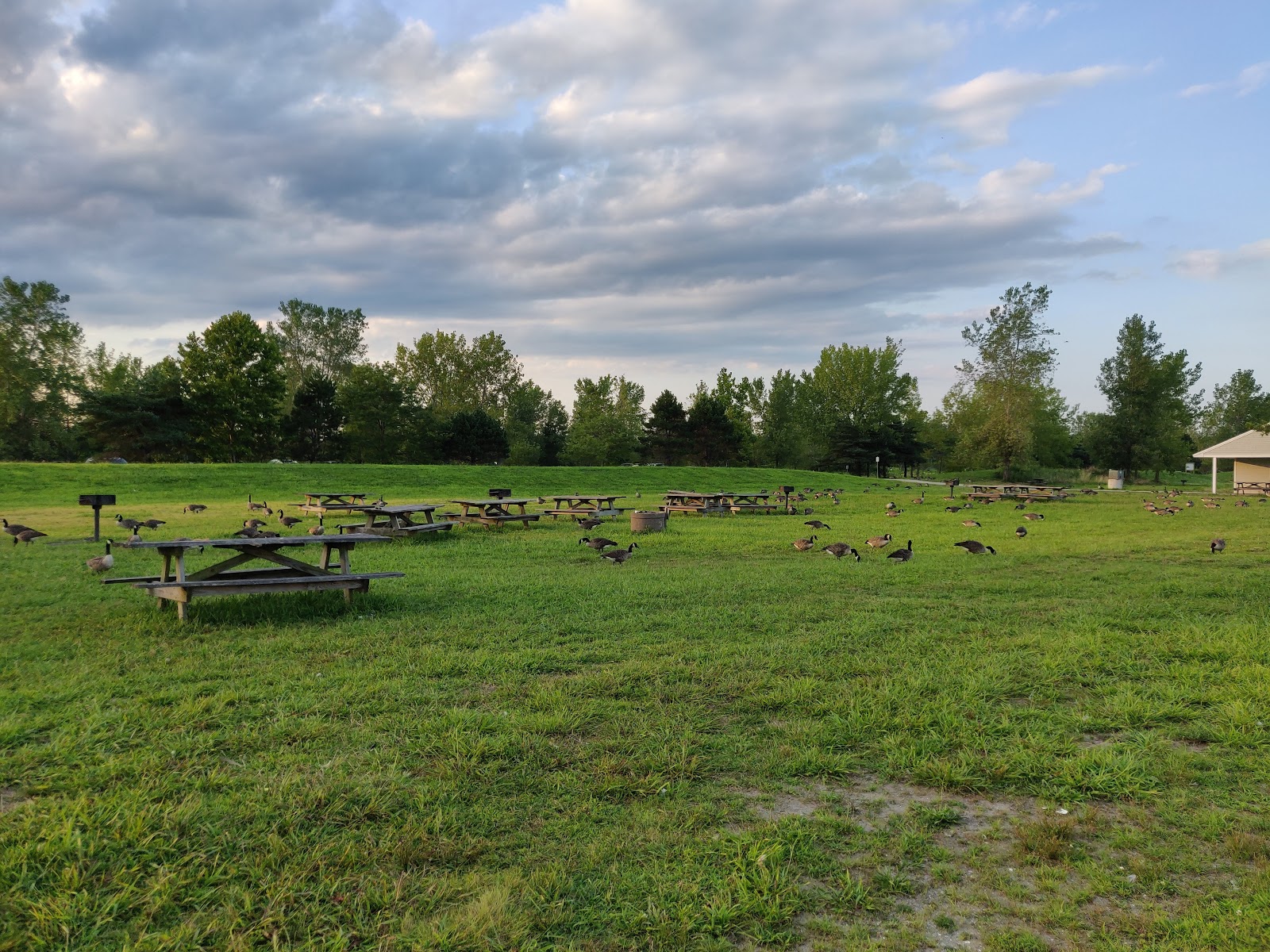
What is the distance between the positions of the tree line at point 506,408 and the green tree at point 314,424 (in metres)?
0.14

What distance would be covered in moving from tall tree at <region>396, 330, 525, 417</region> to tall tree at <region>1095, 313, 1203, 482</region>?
57984 mm

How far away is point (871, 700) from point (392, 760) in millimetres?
3378

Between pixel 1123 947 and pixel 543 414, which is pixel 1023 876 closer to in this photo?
pixel 1123 947

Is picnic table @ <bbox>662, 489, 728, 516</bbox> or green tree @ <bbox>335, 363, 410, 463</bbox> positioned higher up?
green tree @ <bbox>335, 363, 410, 463</bbox>

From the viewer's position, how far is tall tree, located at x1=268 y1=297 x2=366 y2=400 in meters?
74.4

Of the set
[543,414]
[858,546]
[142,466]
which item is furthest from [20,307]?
[858,546]

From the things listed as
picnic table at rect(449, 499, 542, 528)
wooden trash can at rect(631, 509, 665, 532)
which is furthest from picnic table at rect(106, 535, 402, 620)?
wooden trash can at rect(631, 509, 665, 532)

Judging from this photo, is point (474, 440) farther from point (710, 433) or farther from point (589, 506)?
point (589, 506)

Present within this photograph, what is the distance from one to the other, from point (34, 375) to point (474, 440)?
32.3 m

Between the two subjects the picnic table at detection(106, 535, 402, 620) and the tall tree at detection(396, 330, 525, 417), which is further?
the tall tree at detection(396, 330, 525, 417)

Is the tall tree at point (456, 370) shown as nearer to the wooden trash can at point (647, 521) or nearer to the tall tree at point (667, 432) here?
the tall tree at point (667, 432)

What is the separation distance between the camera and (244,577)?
848 centimetres

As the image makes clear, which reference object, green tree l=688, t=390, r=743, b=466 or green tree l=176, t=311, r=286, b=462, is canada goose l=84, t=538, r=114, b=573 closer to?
green tree l=176, t=311, r=286, b=462

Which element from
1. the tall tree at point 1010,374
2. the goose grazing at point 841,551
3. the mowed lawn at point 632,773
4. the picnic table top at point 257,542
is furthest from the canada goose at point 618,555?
the tall tree at point 1010,374
